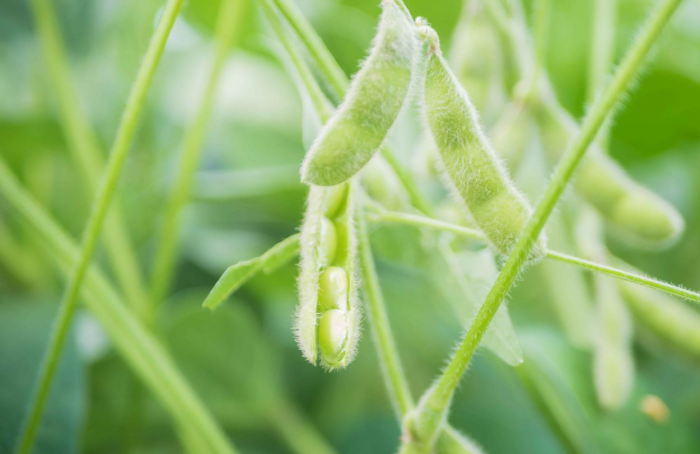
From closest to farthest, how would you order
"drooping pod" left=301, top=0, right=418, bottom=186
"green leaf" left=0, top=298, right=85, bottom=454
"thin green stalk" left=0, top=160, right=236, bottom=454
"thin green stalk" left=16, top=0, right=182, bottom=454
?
"drooping pod" left=301, top=0, right=418, bottom=186, "thin green stalk" left=16, top=0, right=182, bottom=454, "thin green stalk" left=0, top=160, right=236, bottom=454, "green leaf" left=0, top=298, right=85, bottom=454

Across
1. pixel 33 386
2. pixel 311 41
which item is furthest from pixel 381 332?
pixel 33 386

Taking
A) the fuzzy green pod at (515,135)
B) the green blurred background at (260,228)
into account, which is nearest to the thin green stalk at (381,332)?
the fuzzy green pod at (515,135)

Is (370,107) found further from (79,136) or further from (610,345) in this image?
(79,136)

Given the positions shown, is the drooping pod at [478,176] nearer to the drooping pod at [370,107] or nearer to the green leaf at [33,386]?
the drooping pod at [370,107]

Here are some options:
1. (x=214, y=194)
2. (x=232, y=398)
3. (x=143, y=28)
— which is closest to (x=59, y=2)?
(x=143, y=28)

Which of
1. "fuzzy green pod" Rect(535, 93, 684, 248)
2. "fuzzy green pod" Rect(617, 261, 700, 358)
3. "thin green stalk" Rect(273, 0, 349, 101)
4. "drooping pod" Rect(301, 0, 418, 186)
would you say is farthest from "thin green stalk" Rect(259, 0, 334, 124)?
"fuzzy green pod" Rect(617, 261, 700, 358)

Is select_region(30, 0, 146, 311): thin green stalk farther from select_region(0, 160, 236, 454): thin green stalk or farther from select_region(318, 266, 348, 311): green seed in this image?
select_region(318, 266, 348, 311): green seed
